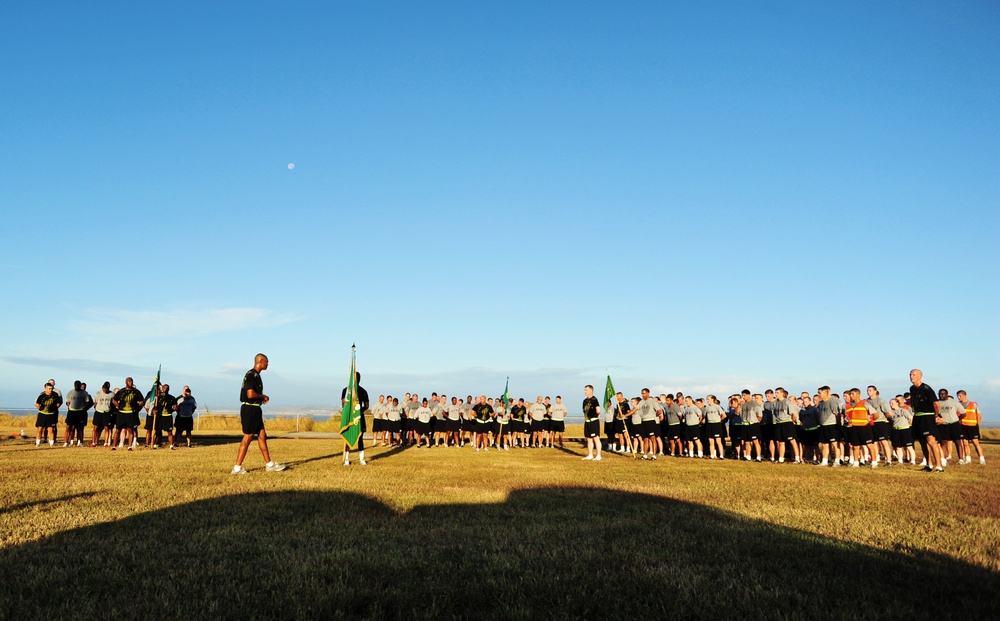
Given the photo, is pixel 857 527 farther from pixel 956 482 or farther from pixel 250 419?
pixel 250 419

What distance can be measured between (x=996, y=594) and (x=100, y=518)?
8.12 metres

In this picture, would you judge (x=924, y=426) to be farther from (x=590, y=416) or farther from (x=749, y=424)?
(x=590, y=416)

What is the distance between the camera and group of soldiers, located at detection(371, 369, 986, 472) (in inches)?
651

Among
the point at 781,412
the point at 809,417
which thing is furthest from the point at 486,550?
the point at 809,417

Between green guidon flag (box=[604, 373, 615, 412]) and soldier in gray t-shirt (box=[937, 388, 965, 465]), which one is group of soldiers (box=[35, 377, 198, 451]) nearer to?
green guidon flag (box=[604, 373, 615, 412])

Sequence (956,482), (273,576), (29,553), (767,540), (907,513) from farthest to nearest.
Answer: (956,482) → (907,513) → (767,540) → (29,553) → (273,576)

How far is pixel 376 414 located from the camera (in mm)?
26641

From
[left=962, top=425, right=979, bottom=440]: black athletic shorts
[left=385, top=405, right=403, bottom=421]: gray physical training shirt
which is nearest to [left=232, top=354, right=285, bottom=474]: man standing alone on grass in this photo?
[left=385, top=405, right=403, bottom=421]: gray physical training shirt

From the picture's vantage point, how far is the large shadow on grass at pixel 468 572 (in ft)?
12.6

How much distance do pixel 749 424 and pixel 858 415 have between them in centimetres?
321

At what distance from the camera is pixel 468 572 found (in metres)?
4.70

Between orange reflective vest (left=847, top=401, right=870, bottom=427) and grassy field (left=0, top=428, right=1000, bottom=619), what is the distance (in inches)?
272

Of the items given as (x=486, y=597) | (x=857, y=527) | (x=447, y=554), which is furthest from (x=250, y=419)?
(x=857, y=527)

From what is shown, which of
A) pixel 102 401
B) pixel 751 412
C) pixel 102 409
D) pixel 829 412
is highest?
pixel 102 401
